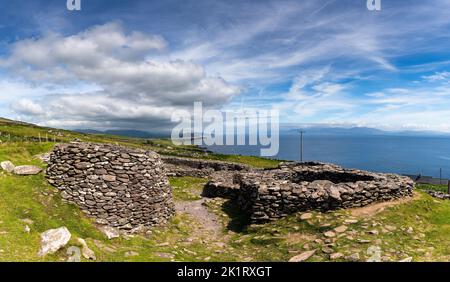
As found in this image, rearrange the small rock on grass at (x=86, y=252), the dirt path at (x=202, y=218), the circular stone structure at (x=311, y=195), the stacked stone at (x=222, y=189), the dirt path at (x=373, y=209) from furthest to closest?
the stacked stone at (x=222, y=189) < the dirt path at (x=202, y=218) < the circular stone structure at (x=311, y=195) < the dirt path at (x=373, y=209) < the small rock on grass at (x=86, y=252)

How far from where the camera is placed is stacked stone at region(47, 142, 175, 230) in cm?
1571

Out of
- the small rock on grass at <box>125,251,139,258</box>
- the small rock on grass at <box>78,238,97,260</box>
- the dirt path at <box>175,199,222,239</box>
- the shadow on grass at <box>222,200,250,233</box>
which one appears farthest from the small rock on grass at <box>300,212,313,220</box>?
the small rock on grass at <box>78,238,97,260</box>

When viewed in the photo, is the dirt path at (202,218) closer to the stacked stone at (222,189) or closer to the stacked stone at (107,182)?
the stacked stone at (222,189)

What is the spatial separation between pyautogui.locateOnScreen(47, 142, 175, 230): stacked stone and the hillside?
0.67 m

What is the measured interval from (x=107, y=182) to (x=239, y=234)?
7.83m

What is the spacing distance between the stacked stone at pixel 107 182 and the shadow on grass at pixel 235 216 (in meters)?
4.70

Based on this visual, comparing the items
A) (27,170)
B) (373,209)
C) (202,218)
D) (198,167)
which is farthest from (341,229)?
(198,167)

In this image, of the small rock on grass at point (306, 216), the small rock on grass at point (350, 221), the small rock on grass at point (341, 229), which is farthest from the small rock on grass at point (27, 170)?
the small rock on grass at point (350, 221)

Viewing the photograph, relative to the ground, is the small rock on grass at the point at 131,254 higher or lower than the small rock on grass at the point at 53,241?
lower

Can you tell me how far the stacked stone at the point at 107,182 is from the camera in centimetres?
1571

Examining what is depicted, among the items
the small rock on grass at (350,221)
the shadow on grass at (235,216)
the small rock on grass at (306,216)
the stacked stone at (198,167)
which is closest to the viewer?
the small rock on grass at (350,221)

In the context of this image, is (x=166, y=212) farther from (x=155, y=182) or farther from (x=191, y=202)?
(x=191, y=202)

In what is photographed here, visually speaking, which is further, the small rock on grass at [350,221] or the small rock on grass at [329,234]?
the small rock on grass at [350,221]
